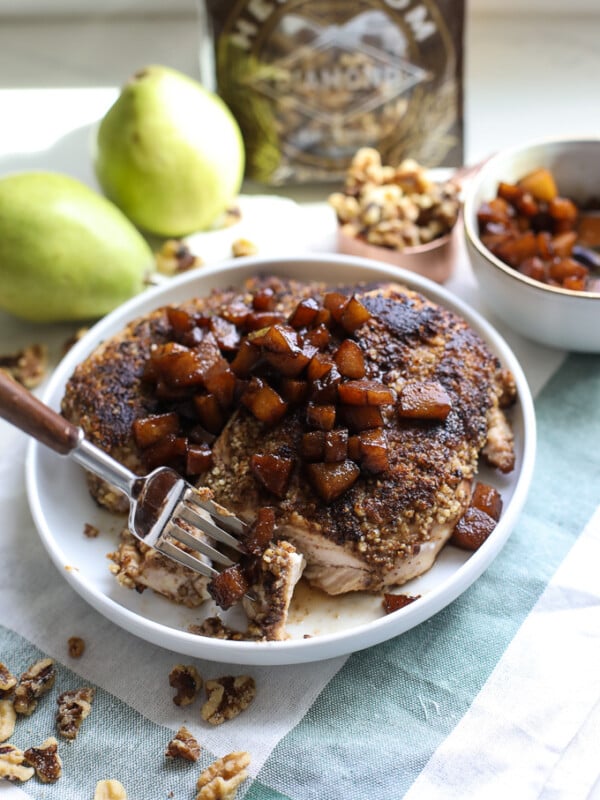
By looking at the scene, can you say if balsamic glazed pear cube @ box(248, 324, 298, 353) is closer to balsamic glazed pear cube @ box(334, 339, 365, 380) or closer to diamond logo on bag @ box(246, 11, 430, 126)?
balsamic glazed pear cube @ box(334, 339, 365, 380)

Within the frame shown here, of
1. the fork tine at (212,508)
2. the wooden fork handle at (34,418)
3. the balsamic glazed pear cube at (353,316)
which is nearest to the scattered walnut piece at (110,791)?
the fork tine at (212,508)

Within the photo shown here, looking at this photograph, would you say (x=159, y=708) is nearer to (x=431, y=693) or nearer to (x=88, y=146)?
(x=431, y=693)

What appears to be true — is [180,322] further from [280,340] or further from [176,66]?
[176,66]

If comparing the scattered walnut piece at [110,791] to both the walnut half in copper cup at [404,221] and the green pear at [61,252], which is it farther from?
the walnut half in copper cup at [404,221]

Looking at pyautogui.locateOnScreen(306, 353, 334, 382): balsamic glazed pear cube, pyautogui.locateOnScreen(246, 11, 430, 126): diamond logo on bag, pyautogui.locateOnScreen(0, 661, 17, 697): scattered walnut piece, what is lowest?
pyautogui.locateOnScreen(0, 661, 17, 697): scattered walnut piece

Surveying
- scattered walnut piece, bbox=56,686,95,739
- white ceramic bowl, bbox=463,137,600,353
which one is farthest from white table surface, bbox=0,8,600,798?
scattered walnut piece, bbox=56,686,95,739

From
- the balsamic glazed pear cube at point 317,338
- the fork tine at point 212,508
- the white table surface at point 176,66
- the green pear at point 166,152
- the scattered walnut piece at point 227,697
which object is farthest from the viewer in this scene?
the white table surface at point 176,66
